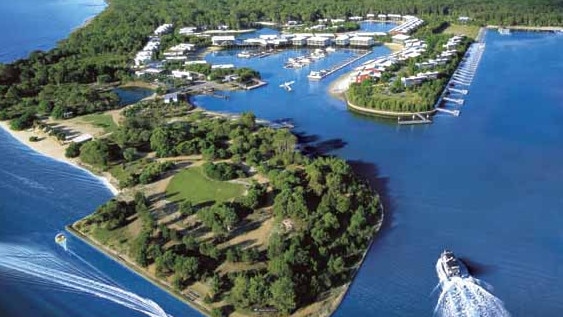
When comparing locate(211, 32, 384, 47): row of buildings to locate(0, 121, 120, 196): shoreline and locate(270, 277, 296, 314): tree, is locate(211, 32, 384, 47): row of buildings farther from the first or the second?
locate(270, 277, 296, 314): tree

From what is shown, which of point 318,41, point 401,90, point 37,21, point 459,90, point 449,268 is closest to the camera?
point 449,268

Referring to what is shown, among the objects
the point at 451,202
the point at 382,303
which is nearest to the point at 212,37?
the point at 451,202

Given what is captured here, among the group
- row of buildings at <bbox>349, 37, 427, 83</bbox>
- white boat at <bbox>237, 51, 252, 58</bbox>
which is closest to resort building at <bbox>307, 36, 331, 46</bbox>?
white boat at <bbox>237, 51, 252, 58</bbox>

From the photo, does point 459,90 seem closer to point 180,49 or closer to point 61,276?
point 180,49

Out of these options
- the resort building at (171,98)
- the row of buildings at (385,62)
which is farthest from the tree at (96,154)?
the row of buildings at (385,62)

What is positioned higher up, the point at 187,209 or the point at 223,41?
the point at 223,41

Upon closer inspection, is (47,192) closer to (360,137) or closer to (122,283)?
(122,283)

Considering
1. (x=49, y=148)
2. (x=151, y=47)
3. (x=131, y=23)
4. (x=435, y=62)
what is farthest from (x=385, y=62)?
(x=131, y=23)
